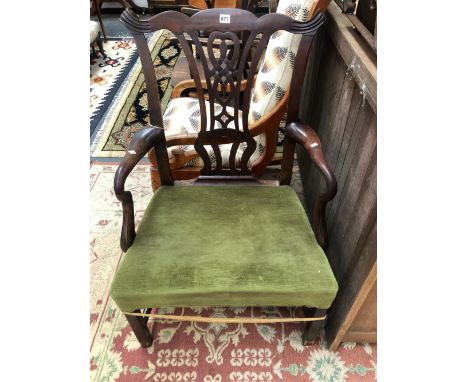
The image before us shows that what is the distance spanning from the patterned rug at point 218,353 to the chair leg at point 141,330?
0.05 metres

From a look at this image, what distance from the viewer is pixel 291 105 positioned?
1157 millimetres

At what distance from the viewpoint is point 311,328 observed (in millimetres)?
1260

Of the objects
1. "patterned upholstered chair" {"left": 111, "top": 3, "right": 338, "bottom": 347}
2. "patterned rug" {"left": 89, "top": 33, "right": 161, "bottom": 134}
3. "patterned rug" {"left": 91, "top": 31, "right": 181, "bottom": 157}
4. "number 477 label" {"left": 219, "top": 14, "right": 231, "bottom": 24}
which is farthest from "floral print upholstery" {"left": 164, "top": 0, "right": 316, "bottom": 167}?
"patterned rug" {"left": 89, "top": 33, "right": 161, "bottom": 134}

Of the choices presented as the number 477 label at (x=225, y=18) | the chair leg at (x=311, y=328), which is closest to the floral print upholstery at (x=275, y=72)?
the number 477 label at (x=225, y=18)

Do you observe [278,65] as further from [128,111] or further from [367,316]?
[128,111]

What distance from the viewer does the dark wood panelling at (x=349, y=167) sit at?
3.25 feet

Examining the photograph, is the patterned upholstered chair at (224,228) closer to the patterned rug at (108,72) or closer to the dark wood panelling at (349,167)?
the dark wood panelling at (349,167)

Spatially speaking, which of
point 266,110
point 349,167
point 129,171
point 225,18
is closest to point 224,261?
point 129,171

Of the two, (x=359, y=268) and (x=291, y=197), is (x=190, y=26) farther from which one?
(x=359, y=268)

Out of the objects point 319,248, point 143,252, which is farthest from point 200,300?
point 319,248

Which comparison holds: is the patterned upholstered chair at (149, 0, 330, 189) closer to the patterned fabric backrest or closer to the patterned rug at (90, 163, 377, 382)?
the patterned fabric backrest

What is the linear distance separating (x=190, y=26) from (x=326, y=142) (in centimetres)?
76

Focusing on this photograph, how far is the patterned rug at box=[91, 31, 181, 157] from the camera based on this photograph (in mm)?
2400

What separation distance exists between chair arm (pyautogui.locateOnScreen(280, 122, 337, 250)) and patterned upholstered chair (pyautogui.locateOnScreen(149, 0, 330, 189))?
0.16 metres
